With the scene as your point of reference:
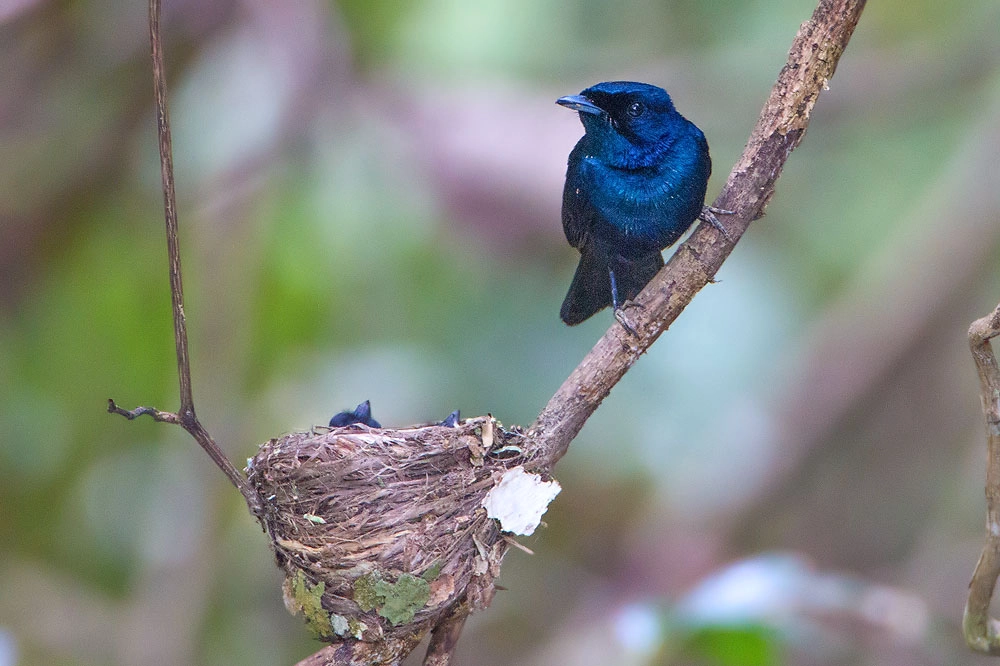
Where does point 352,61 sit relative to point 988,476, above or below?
above

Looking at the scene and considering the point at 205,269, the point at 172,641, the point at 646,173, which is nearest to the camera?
the point at 646,173

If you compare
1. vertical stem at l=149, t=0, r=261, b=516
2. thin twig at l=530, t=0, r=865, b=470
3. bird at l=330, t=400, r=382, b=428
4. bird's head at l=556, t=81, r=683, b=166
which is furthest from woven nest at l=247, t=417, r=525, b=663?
bird's head at l=556, t=81, r=683, b=166

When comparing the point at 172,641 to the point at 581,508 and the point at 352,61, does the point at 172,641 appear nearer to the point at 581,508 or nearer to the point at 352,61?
the point at 581,508

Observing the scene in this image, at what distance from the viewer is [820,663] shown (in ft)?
18.3

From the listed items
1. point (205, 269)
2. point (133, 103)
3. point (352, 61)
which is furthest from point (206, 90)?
point (205, 269)

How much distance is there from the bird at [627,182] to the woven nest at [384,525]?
680 mm

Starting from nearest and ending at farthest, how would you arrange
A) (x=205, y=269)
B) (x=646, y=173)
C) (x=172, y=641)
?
(x=646, y=173), (x=172, y=641), (x=205, y=269)

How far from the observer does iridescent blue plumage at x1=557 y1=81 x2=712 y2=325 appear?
2.86m

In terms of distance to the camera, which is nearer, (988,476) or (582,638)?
(988,476)

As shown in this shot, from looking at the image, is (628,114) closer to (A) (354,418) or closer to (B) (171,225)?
(A) (354,418)

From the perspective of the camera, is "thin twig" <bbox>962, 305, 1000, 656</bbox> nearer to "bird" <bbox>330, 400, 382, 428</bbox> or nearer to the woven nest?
the woven nest

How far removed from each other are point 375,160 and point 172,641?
9.59 feet

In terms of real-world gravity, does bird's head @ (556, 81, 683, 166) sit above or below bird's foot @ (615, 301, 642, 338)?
above

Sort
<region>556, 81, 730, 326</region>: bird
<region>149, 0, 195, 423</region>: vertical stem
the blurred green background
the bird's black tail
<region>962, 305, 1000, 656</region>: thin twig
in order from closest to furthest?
<region>149, 0, 195, 423</region>: vertical stem → <region>962, 305, 1000, 656</region>: thin twig → <region>556, 81, 730, 326</region>: bird → the bird's black tail → the blurred green background
